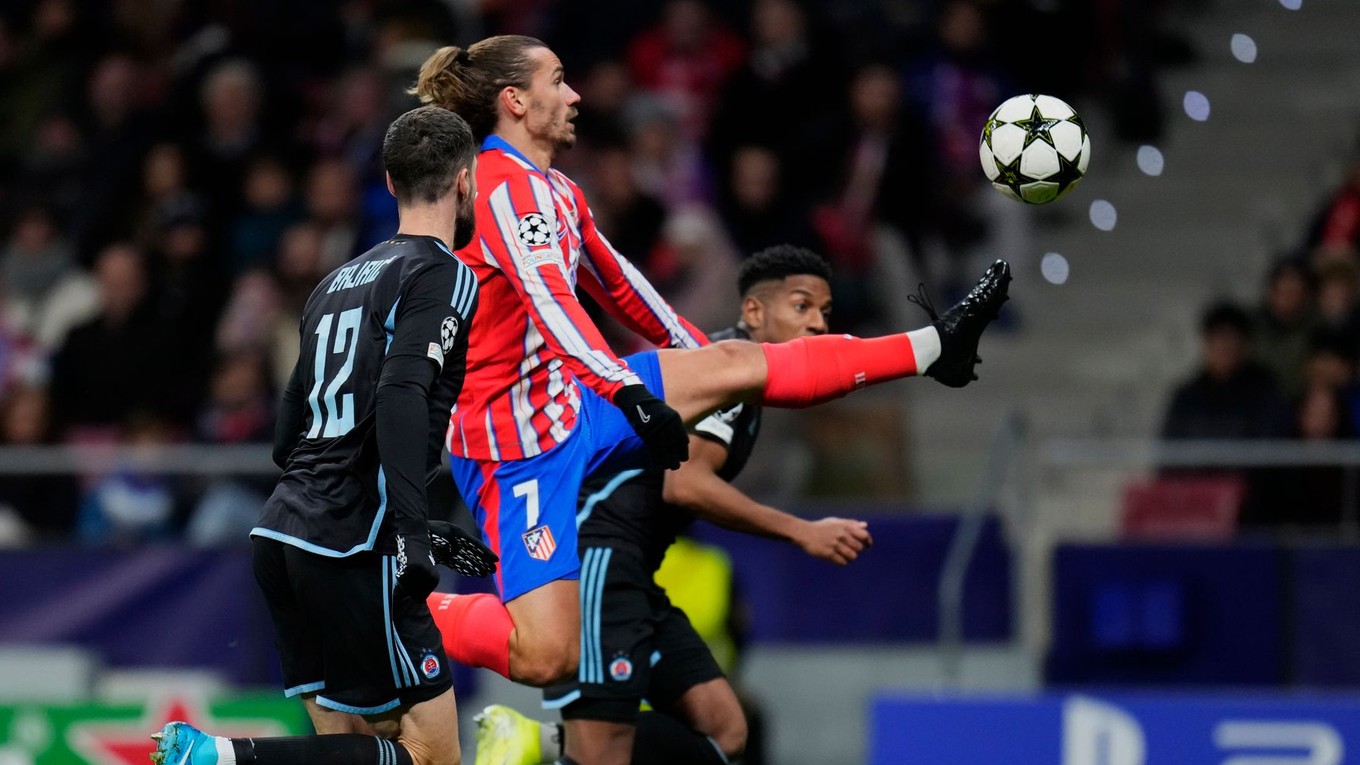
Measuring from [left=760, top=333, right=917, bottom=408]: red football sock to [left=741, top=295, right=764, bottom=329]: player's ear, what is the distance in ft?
2.89

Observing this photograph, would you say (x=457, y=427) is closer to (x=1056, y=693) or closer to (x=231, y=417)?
(x=1056, y=693)

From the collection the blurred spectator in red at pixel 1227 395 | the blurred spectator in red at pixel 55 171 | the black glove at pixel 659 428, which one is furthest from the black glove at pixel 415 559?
the blurred spectator in red at pixel 55 171

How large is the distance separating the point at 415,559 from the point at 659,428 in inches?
31.5

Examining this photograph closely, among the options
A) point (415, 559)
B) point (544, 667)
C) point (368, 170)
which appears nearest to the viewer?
point (415, 559)

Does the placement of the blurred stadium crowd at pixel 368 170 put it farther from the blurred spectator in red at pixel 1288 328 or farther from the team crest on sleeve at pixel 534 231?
the team crest on sleeve at pixel 534 231

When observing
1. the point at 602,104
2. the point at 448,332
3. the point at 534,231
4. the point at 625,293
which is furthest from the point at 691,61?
the point at 448,332

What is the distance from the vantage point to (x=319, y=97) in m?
13.0

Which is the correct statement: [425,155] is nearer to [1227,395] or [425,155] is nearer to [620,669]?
[620,669]

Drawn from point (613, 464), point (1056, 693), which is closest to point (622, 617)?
point (613, 464)

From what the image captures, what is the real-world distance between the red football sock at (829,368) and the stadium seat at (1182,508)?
4.03 m

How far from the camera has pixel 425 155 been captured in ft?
17.6

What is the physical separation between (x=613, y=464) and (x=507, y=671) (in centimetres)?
72

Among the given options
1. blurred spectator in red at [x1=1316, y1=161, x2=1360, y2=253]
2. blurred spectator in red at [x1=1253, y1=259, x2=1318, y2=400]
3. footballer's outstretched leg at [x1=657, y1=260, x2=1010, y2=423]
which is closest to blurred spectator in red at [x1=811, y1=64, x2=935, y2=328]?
blurred spectator in red at [x1=1253, y1=259, x2=1318, y2=400]

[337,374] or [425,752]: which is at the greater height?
[337,374]
